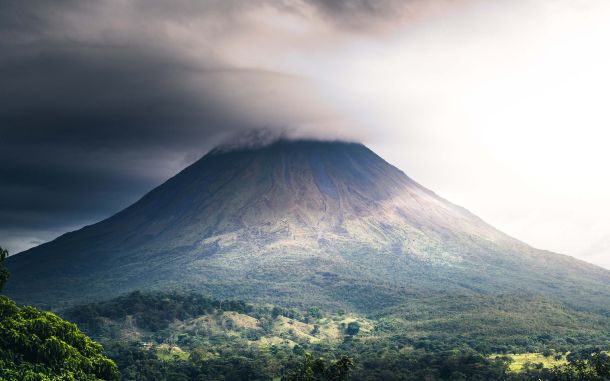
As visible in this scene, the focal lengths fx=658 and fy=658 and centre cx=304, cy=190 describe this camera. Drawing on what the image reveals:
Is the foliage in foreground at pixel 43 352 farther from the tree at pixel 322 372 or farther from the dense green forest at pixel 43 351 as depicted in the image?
the tree at pixel 322 372

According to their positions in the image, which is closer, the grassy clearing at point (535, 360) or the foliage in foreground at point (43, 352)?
the foliage in foreground at point (43, 352)

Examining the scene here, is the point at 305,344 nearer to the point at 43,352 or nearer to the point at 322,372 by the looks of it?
the point at 322,372

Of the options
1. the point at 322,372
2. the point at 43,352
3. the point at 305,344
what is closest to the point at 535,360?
the point at 305,344

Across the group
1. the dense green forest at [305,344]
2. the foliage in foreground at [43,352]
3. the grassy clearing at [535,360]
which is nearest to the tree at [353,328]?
the dense green forest at [305,344]

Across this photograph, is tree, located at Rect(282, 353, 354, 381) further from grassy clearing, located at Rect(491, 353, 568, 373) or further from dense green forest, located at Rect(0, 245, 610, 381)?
grassy clearing, located at Rect(491, 353, 568, 373)

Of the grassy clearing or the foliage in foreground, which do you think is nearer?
the foliage in foreground

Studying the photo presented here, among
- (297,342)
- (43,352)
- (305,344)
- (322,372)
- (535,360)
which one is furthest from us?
(297,342)

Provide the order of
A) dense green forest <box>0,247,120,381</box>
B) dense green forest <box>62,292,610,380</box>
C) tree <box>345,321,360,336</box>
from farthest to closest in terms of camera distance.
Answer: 1. tree <box>345,321,360,336</box>
2. dense green forest <box>62,292,610,380</box>
3. dense green forest <box>0,247,120,381</box>

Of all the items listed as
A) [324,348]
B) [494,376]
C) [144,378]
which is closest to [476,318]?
[324,348]

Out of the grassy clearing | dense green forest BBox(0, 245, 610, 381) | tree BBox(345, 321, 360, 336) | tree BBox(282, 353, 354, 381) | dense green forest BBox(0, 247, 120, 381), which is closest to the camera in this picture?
dense green forest BBox(0, 247, 120, 381)

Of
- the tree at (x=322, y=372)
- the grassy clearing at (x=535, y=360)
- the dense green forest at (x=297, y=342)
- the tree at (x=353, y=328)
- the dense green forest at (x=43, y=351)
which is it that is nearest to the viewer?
the dense green forest at (x=43, y=351)

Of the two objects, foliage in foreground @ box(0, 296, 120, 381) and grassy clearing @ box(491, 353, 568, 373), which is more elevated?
foliage in foreground @ box(0, 296, 120, 381)

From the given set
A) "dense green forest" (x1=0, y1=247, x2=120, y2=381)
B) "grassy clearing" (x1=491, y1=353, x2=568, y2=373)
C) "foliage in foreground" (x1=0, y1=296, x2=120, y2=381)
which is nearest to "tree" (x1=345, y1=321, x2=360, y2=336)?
"grassy clearing" (x1=491, y1=353, x2=568, y2=373)

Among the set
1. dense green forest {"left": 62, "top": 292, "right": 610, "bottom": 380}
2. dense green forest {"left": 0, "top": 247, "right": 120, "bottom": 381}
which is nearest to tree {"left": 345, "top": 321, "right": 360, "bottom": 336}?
dense green forest {"left": 62, "top": 292, "right": 610, "bottom": 380}
